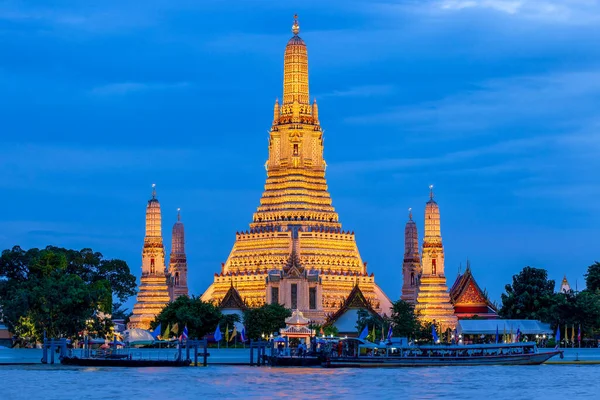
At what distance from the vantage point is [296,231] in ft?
438

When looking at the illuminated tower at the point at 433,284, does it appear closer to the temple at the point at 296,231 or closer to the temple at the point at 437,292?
the temple at the point at 437,292

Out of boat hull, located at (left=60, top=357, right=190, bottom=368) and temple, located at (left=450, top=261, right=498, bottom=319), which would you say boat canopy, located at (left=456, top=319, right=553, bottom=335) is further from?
boat hull, located at (left=60, top=357, right=190, bottom=368)

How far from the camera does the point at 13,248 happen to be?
439ft

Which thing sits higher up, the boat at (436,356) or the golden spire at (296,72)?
the golden spire at (296,72)

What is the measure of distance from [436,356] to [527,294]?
28.7 m

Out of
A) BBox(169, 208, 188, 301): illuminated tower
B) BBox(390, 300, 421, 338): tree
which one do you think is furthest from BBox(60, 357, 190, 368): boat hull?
BBox(169, 208, 188, 301): illuminated tower

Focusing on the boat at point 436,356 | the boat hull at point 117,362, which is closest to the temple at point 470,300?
the boat at point 436,356

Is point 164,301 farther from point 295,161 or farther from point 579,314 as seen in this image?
point 579,314

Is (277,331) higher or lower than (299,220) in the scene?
lower

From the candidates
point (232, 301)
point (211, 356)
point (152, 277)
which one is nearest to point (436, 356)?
point (211, 356)

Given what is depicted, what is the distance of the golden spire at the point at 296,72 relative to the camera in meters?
136

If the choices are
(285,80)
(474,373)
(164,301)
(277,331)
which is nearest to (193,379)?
(474,373)

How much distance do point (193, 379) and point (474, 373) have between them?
744 inches

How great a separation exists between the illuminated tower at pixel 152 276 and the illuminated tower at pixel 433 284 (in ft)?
68.0
